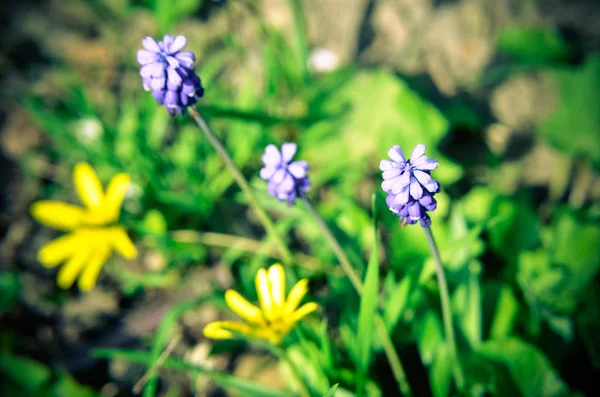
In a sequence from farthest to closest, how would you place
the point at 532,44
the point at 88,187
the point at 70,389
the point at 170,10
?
the point at 170,10, the point at 532,44, the point at 88,187, the point at 70,389

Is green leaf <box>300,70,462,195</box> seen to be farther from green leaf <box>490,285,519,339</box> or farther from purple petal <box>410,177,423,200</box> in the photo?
purple petal <box>410,177,423,200</box>

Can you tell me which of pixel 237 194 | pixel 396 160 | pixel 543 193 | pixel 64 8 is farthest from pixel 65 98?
pixel 543 193

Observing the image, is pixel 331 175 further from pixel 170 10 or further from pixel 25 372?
pixel 25 372

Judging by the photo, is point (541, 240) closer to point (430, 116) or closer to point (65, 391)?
point (430, 116)

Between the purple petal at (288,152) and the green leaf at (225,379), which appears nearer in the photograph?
the purple petal at (288,152)

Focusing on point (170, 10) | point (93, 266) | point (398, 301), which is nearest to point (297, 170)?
point (398, 301)

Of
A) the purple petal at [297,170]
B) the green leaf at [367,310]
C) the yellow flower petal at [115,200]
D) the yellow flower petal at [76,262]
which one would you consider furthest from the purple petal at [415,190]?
A: the yellow flower petal at [76,262]

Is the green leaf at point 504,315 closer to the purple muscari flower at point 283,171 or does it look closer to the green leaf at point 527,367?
the green leaf at point 527,367
